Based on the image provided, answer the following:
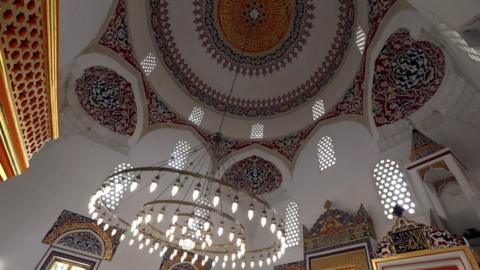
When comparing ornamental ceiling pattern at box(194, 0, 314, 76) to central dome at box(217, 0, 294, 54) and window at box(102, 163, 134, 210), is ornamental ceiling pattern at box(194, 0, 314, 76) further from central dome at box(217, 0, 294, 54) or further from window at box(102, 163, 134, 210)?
window at box(102, 163, 134, 210)

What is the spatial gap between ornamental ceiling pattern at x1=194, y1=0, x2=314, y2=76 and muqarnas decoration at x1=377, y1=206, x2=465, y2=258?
5.73m

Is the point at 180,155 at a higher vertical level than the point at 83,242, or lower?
higher

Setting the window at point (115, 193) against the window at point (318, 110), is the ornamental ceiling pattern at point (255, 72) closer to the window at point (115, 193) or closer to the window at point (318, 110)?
the window at point (318, 110)

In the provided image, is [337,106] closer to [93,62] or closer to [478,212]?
[478,212]

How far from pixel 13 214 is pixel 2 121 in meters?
4.38

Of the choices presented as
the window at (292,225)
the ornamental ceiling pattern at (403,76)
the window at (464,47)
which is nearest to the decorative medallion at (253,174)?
the window at (292,225)

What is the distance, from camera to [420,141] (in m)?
4.50

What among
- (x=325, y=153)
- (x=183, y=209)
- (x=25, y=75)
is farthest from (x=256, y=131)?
(x=25, y=75)

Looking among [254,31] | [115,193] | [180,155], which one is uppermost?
[254,31]

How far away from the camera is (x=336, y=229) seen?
5.45 m

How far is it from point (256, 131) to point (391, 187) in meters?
4.31

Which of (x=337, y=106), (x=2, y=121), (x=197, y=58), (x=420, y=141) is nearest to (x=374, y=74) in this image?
(x=337, y=106)

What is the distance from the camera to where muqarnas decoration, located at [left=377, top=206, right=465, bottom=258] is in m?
3.56

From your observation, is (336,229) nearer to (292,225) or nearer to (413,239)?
(292,225)
